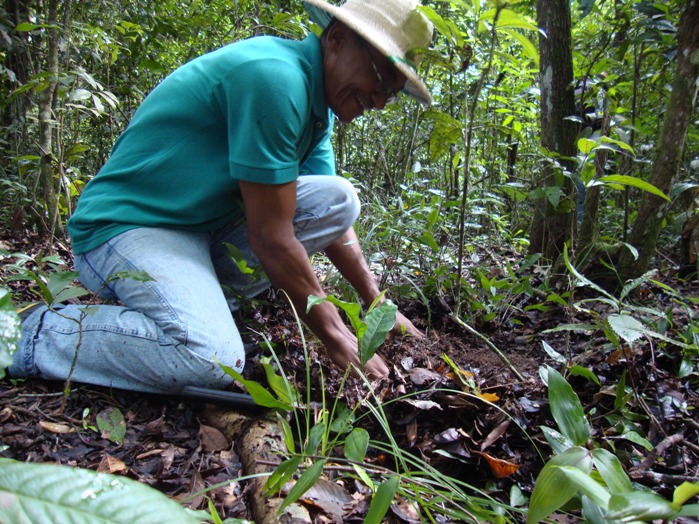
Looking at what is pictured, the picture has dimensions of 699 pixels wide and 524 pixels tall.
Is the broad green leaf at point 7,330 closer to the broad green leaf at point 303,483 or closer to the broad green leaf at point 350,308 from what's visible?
the broad green leaf at point 303,483

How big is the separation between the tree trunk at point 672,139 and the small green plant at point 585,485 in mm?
1289

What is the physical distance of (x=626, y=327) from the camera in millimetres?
1300

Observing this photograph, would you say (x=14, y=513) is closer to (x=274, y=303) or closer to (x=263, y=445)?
(x=263, y=445)

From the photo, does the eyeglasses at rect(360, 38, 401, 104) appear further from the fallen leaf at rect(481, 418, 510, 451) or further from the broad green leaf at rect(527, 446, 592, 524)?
the broad green leaf at rect(527, 446, 592, 524)

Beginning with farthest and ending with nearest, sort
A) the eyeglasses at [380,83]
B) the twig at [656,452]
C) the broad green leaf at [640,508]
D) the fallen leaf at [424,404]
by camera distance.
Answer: the eyeglasses at [380,83], the fallen leaf at [424,404], the twig at [656,452], the broad green leaf at [640,508]

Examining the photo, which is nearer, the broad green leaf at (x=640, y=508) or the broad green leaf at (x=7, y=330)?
the broad green leaf at (x=7, y=330)

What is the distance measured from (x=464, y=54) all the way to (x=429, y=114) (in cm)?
21

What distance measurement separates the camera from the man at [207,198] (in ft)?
5.36

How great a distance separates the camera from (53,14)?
287 cm

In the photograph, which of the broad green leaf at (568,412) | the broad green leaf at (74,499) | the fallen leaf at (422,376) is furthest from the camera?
the fallen leaf at (422,376)

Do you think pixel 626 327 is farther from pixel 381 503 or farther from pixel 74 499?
pixel 74 499

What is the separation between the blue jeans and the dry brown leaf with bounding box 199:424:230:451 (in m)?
0.19

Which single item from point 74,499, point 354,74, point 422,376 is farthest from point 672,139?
point 74,499

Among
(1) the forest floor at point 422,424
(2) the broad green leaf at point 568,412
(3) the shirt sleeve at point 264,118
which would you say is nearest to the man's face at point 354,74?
(3) the shirt sleeve at point 264,118
